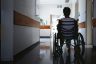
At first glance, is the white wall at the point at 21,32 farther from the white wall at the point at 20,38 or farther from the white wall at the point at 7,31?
the white wall at the point at 7,31

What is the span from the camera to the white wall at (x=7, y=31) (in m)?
4.69

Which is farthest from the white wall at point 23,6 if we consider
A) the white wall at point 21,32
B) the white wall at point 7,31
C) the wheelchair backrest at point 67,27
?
the wheelchair backrest at point 67,27

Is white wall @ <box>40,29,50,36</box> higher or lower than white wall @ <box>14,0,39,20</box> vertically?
lower

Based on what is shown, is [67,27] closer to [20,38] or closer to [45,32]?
[20,38]

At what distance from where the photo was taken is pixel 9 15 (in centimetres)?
471

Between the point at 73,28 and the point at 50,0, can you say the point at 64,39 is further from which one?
the point at 50,0

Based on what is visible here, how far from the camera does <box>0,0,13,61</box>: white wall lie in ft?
15.4

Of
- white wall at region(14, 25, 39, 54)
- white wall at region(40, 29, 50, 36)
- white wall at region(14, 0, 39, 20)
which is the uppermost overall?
white wall at region(14, 0, 39, 20)

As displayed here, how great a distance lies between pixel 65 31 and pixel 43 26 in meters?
16.3

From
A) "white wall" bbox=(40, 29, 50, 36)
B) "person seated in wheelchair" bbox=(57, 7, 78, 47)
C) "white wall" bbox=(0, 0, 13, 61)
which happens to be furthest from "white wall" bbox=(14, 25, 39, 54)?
"white wall" bbox=(40, 29, 50, 36)

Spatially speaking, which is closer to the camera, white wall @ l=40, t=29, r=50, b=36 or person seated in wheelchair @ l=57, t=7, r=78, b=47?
person seated in wheelchair @ l=57, t=7, r=78, b=47

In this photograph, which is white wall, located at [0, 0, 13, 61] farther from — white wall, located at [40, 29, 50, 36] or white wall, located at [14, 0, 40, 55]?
white wall, located at [40, 29, 50, 36]

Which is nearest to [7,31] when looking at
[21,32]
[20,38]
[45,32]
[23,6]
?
[20,38]

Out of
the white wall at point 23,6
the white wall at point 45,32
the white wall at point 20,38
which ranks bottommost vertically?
the white wall at point 20,38
